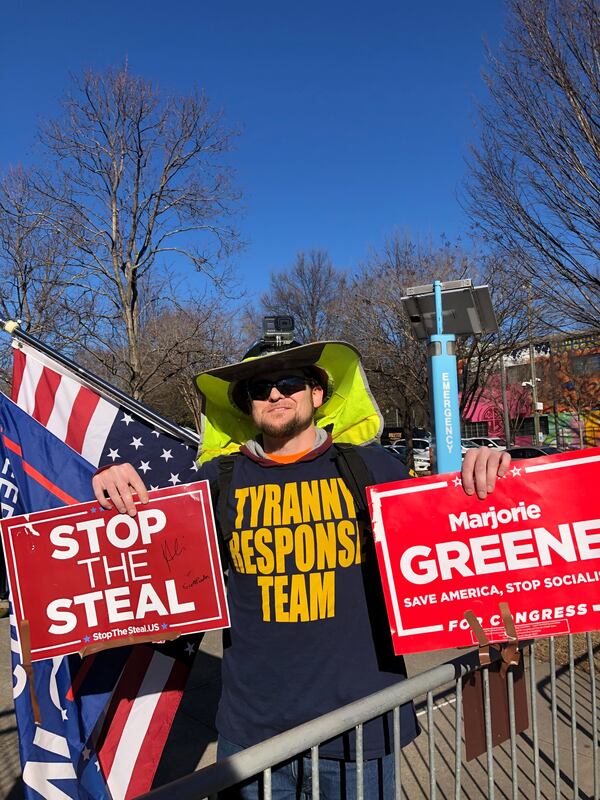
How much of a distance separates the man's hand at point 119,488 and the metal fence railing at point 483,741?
32.8 inches

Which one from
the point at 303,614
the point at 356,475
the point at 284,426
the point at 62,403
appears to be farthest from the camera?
the point at 62,403

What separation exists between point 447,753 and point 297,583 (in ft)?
8.15

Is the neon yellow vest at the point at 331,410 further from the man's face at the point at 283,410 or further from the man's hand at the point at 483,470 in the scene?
the man's hand at the point at 483,470

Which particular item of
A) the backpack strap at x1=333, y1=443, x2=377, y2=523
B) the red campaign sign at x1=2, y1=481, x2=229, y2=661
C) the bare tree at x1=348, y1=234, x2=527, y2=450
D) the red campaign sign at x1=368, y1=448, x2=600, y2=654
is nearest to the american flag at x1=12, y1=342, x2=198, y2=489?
the red campaign sign at x1=2, y1=481, x2=229, y2=661

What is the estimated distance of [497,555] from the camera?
186cm

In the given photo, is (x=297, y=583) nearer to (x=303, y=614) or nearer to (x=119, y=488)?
(x=303, y=614)

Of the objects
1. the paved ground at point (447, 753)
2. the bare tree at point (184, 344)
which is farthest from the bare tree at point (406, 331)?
the paved ground at point (447, 753)

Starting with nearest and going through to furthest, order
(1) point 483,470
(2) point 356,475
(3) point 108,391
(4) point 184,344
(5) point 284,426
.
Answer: (1) point 483,470 < (2) point 356,475 < (5) point 284,426 < (3) point 108,391 < (4) point 184,344

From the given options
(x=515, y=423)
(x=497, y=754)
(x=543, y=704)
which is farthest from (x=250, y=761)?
(x=515, y=423)

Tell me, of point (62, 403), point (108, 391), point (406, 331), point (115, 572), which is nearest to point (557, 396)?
point (406, 331)

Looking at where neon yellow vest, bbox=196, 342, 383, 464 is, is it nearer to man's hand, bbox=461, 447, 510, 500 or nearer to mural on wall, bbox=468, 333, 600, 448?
man's hand, bbox=461, 447, 510, 500

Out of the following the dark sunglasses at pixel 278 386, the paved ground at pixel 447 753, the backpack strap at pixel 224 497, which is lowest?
the paved ground at pixel 447 753

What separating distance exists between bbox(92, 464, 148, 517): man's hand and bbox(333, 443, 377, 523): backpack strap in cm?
68

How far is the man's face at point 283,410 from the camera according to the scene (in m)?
2.18
